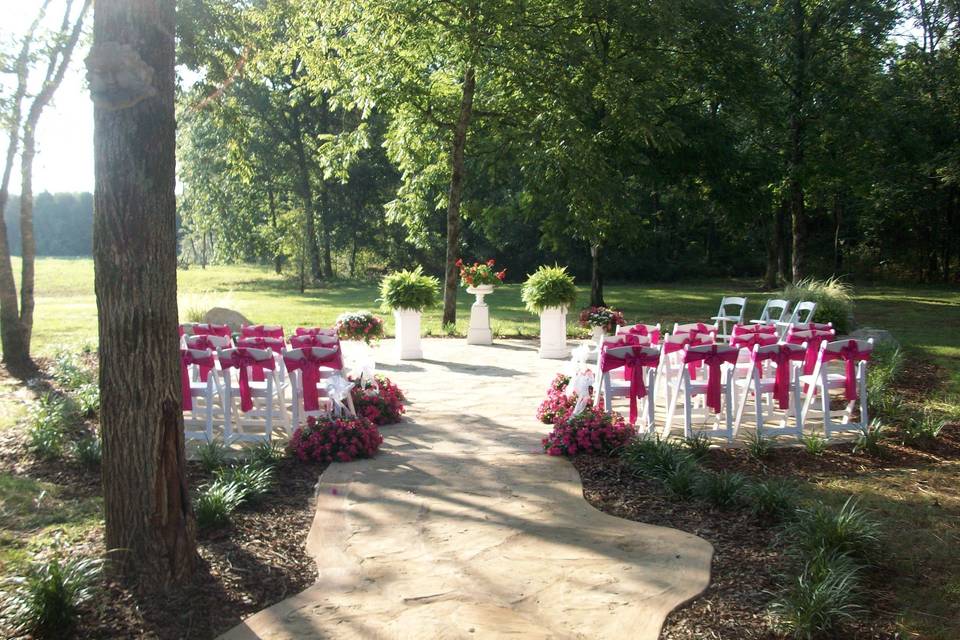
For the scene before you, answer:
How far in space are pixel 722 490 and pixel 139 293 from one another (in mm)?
4045

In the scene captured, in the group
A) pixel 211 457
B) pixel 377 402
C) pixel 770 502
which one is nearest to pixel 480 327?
pixel 377 402

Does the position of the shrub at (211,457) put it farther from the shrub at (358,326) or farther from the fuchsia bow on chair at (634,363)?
the shrub at (358,326)

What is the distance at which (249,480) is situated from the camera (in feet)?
19.0

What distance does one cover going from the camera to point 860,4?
2394 cm

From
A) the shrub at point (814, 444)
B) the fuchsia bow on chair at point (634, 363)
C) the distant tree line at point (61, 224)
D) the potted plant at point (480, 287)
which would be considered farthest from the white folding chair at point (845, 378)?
the distant tree line at point (61, 224)

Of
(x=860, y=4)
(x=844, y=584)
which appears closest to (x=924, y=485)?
(x=844, y=584)

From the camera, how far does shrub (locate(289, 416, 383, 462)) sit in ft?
22.8

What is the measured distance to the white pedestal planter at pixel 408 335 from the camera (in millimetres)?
13859

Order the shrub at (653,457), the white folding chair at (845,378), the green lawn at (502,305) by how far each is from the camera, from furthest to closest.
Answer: the green lawn at (502,305) → the white folding chair at (845,378) → the shrub at (653,457)

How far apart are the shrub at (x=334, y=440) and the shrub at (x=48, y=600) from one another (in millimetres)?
3013

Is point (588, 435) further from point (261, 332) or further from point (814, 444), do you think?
point (261, 332)

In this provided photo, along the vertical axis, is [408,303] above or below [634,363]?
above

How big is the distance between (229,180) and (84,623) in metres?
34.4

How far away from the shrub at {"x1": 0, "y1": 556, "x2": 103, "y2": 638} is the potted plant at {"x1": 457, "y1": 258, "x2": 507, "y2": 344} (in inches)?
441
